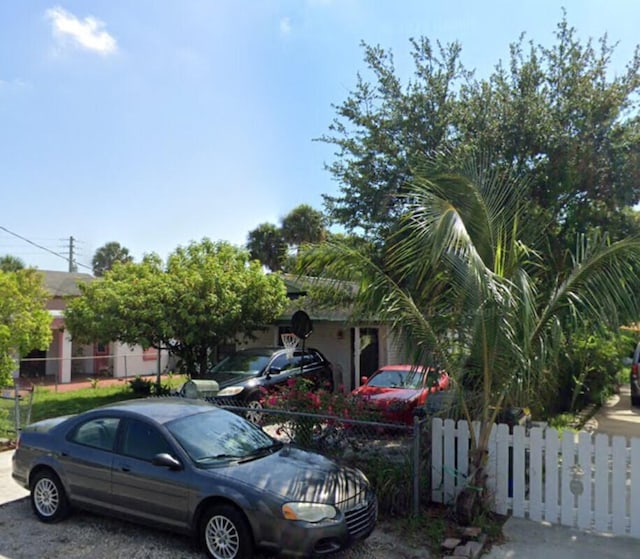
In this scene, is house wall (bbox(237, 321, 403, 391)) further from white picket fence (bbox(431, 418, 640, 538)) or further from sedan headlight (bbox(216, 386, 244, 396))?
white picket fence (bbox(431, 418, 640, 538))

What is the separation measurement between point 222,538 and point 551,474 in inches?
140

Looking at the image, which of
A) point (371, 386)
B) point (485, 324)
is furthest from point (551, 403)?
point (485, 324)

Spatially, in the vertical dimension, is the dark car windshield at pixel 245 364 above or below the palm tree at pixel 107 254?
below

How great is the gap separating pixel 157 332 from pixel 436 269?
9.15 metres

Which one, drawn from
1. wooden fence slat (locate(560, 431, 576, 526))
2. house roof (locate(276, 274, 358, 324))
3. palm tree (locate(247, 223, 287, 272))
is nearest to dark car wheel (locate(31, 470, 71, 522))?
house roof (locate(276, 274, 358, 324))

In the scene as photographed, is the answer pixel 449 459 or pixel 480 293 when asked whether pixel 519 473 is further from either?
pixel 480 293

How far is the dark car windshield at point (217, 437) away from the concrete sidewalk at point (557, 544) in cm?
257

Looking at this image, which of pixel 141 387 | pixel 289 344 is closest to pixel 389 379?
pixel 289 344

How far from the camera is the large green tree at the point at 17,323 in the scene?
1048 cm

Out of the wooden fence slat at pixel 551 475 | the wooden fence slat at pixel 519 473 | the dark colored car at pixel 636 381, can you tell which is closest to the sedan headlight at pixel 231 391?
the wooden fence slat at pixel 519 473

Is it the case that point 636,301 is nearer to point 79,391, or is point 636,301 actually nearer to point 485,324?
point 485,324

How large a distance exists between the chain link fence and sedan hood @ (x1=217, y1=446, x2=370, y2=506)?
6606 mm

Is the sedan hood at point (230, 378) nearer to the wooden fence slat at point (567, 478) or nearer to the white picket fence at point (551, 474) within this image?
the white picket fence at point (551, 474)

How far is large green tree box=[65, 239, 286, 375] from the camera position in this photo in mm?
13438
